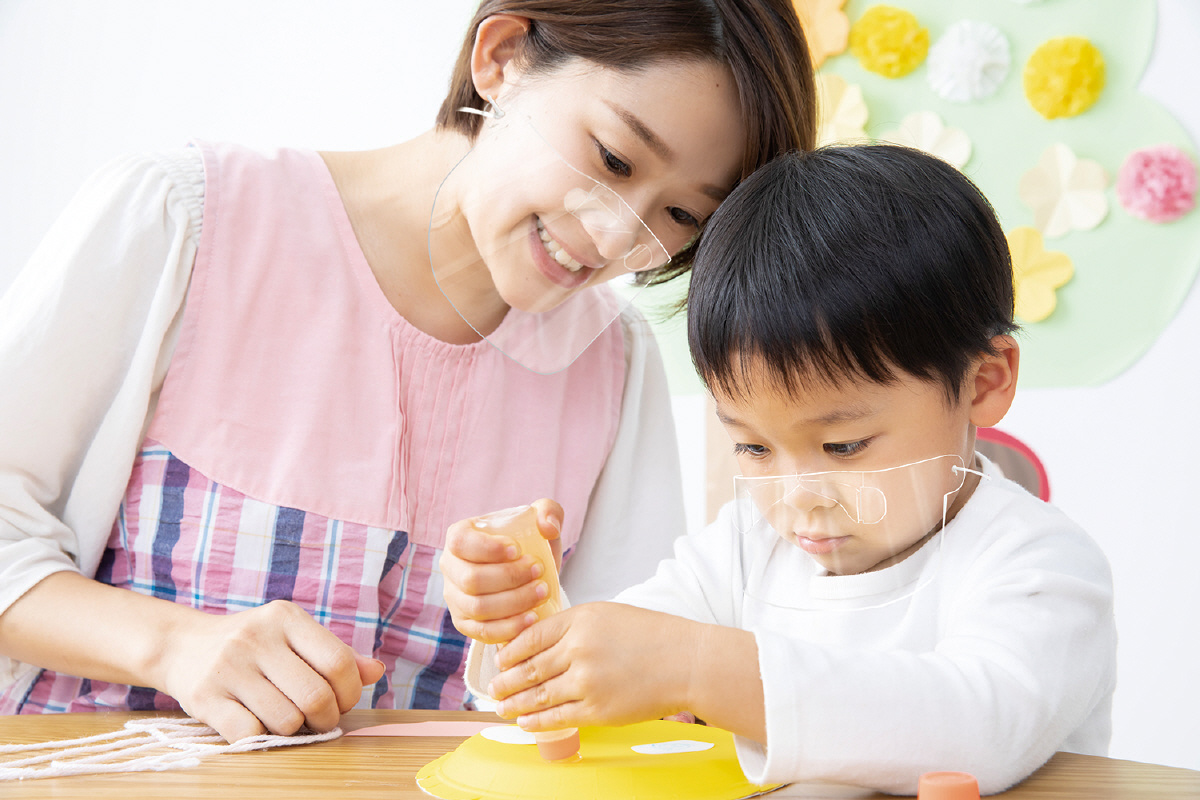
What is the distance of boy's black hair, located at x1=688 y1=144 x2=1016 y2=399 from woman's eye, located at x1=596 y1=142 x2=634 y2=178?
154 mm

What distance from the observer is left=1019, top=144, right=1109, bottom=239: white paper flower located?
200 cm

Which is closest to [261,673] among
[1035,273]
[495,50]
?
[495,50]

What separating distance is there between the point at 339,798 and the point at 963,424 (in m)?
0.47

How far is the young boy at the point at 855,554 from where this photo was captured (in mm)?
515

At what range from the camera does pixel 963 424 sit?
2.23ft

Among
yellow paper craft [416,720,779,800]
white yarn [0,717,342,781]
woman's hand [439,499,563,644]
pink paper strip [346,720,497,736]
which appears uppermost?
woman's hand [439,499,563,644]

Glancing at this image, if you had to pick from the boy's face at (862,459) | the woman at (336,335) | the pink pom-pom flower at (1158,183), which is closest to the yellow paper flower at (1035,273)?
the pink pom-pom flower at (1158,183)

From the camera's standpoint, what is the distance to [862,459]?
638 millimetres

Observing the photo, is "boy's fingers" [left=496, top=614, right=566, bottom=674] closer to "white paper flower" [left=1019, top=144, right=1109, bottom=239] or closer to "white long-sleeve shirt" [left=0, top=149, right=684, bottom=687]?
"white long-sleeve shirt" [left=0, top=149, right=684, bottom=687]

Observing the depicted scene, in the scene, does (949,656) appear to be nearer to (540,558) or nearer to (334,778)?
(540,558)

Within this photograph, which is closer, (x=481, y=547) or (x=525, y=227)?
(x=481, y=547)

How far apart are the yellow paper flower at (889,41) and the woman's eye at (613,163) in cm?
155

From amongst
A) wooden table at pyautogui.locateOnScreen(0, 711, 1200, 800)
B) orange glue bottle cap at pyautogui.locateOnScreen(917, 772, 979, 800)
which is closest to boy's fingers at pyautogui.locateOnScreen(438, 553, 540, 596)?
wooden table at pyautogui.locateOnScreen(0, 711, 1200, 800)

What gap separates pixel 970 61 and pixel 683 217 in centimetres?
146
